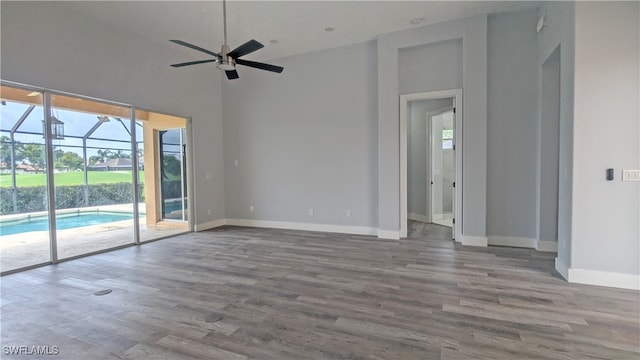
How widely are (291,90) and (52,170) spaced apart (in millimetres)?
4089

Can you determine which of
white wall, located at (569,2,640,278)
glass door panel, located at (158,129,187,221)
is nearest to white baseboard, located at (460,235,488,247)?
white wall, located at (569,2,640,278)

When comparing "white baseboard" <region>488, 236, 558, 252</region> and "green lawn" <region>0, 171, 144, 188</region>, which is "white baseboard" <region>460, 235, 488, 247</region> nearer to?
"white baseboard" <region>488, 236, 558, 252</region>

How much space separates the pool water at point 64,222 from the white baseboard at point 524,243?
613 centimetres

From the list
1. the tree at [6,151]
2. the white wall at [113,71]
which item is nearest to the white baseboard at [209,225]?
the white wall at [113,71]

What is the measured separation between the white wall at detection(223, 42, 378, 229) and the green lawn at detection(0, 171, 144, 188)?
215 cm

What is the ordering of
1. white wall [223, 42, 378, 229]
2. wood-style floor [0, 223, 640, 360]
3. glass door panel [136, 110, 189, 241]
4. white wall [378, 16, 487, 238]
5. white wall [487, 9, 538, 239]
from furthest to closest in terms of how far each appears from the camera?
glass door panel [136, 110, 189, 241] < white wall [223, 42, 378, 229] < white wall [378, 16, 487, 238] < white wall [487, 9, 538, 239] < wood-style floor [0, 223, 640, 360]

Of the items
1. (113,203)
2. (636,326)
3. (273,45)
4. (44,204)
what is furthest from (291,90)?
(636,326)

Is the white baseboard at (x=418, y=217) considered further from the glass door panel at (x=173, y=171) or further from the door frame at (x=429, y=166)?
the glass door panel at (x=173, y=171)

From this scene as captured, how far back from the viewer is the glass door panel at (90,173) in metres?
4.34

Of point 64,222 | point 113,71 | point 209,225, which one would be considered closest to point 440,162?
point 209,225

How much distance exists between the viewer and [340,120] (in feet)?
19.3

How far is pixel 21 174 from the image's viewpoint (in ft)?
12.9

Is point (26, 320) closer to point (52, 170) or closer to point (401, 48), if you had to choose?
point (52, 170)

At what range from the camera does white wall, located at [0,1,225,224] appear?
377cm
